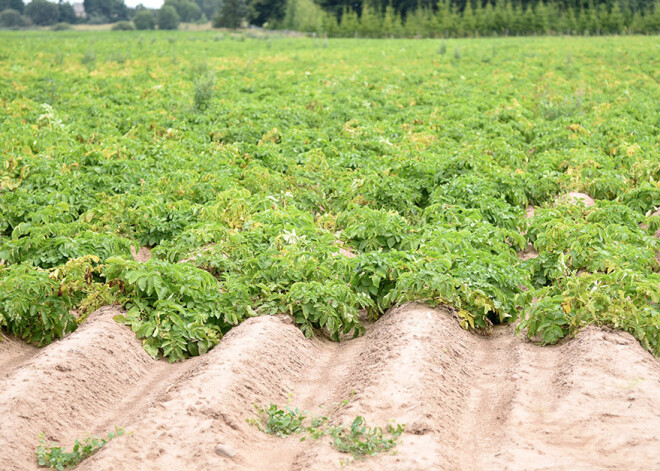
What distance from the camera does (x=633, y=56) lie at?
32.0m

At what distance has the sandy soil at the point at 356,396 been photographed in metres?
4.32

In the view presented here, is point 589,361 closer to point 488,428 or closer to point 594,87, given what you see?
point 488,428

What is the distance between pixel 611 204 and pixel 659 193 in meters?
1.33

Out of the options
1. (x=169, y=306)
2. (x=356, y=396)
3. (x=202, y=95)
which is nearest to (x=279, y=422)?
(x=356, y=396)

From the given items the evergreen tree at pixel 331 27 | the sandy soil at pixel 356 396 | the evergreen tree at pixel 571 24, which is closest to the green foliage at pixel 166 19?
the evergreen tree at pixel 331 27

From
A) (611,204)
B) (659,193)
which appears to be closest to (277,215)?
(611,204)

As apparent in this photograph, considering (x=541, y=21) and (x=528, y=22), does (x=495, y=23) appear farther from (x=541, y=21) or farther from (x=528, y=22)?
(x=541, y=21)

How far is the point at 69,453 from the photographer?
14.3 feet

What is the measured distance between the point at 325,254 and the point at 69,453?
360 cm

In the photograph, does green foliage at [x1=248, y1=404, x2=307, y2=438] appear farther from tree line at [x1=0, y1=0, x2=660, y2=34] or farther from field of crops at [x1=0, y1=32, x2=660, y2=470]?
tree line at [x1=0, y1=0, x2=660, y2=34]

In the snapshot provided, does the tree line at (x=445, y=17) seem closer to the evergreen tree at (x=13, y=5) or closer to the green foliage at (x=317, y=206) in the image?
the evergreen tree at (x=13, y=5)

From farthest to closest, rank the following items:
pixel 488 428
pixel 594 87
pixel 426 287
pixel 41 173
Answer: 1. pixel 594 87
2. pixel 41 173
3. pixel 426 287
4. pixel 488 428

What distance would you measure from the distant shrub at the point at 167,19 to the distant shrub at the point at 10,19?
2396 centimetres

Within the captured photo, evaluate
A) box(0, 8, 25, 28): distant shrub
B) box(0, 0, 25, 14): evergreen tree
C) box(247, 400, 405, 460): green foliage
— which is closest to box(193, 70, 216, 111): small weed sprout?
box(247, 400, 405, 460): green foliage
